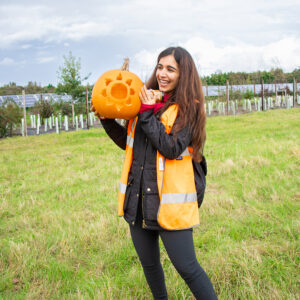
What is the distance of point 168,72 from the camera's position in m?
2.08

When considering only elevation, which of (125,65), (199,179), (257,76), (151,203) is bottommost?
(151,203)

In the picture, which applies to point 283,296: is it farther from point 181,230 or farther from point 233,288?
point 181,230

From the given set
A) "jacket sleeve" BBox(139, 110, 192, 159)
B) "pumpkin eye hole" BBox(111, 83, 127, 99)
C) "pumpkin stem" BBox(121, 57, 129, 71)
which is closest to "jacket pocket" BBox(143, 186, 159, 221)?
"jacket sleeve" BBox(139, 110, 192, 159)

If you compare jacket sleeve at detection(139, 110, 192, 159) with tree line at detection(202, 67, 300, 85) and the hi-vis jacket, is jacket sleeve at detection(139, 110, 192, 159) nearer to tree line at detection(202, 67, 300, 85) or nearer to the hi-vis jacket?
the hi-vis jacket

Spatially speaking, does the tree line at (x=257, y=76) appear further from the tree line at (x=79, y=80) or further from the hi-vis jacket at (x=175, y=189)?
the hi-vis jacket at (x=175, y=189)

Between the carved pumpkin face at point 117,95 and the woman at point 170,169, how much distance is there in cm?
7

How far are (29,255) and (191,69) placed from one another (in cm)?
246

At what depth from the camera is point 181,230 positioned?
1.96 metres

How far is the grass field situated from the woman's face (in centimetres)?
162

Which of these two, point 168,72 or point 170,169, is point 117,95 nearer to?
point 168,72

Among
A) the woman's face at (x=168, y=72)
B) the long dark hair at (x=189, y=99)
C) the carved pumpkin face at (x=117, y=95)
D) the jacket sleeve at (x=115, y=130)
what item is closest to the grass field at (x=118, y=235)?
the jacket sleeve at (x=115, y=130)

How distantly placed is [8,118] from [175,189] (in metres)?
15.3

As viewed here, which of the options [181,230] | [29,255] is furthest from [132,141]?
[29,255]

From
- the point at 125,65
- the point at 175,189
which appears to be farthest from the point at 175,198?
the point at 125,65
